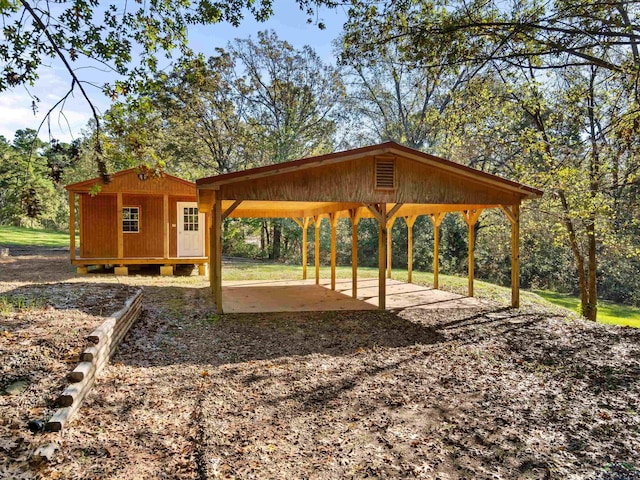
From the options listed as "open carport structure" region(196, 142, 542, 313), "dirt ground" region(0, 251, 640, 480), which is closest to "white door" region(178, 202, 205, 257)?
"open carport structure" region(196, 142, 542, 313)

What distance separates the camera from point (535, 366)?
215 inches

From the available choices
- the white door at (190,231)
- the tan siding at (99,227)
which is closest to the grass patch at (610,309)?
the white door at (190,231)

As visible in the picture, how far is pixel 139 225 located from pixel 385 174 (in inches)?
374

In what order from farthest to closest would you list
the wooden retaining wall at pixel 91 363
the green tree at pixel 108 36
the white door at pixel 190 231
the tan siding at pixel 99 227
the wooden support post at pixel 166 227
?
the white door at pixel 190 231, the wooden support post at pixel 166 227, the tan siding at pixel 99 227, the green tree at pixel 108 36, the wooden retaining wall at pixel 91 363

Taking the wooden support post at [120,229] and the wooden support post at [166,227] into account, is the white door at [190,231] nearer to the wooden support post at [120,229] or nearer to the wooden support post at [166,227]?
the wooden support post at [166,227]

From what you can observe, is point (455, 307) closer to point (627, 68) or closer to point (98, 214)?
point (627, 68)

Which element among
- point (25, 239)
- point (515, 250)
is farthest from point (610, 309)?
point (25, 239)

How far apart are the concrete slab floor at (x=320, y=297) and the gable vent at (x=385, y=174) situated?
2.63 metres

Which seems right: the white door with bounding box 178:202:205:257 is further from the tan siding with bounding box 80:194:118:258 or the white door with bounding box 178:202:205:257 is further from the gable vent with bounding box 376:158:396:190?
the gable vent with bounding box 376:158:396:190

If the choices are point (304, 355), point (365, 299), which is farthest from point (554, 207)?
point (304, 355)

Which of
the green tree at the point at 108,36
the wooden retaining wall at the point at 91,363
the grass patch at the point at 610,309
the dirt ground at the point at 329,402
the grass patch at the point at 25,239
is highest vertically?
the green tree at the point at 108,36

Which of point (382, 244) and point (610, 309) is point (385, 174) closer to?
point (382, 244)

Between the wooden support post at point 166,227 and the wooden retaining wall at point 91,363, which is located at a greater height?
the wooden support post at point 166,227

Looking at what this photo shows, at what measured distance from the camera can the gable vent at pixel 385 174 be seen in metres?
8.46
